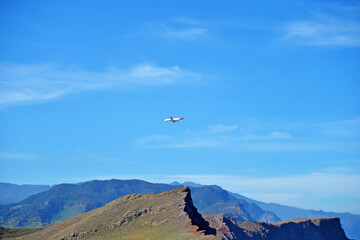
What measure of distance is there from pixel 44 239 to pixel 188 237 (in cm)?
7786

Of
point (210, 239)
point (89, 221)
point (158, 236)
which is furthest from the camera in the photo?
point (89, 221)

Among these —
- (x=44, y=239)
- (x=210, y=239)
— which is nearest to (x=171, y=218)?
(x=210, y=239)

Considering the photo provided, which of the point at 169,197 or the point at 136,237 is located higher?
the point at 169,197

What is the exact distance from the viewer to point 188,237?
482 feet

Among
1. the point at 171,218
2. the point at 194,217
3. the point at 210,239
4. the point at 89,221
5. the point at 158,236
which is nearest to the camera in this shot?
the point at 210,239

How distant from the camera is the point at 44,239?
198 meters

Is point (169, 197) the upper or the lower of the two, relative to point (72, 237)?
upper

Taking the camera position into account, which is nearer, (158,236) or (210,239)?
(210,239)

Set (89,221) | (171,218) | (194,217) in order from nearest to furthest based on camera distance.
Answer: (171,218) < (194,217) < (89,221)

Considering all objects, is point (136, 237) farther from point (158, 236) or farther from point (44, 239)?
point (44, 239)

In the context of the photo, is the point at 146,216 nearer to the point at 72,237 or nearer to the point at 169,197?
the point at 169,197

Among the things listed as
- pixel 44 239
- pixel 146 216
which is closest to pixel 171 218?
pixel 146 216

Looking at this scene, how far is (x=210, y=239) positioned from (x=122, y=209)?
65.6 m

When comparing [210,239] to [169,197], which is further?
[169,197]
